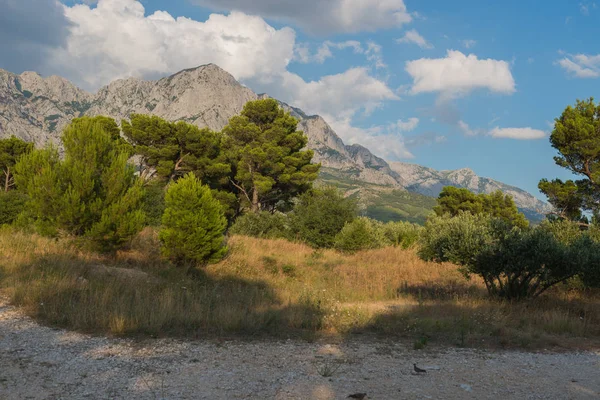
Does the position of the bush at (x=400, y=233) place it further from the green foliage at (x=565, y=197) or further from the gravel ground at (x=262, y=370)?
the gravel ground at (x=262, y=370)

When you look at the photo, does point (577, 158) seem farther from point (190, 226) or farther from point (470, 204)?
point (190, 226)

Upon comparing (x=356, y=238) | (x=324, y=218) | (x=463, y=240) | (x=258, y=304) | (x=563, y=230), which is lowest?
(x=258, y=304)

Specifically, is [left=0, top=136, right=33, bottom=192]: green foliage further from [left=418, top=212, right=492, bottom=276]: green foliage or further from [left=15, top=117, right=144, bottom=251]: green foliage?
[left=418, top=212, right=492, bottom=276]: green foliage

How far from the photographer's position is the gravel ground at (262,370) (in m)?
4.91

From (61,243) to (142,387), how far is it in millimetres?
11263

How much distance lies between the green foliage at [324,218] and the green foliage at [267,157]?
24.7 feet

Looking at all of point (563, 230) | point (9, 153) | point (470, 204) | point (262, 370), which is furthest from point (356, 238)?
point (9, 153)

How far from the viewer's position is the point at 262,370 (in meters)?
5.77

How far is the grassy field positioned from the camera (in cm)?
784

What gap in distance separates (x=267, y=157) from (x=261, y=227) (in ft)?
29.8

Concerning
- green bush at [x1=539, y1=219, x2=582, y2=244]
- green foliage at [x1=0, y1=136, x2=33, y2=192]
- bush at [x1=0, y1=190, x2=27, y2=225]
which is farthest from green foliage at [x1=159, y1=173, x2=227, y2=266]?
green foliage at [x1=0, y1=136, x2=33, y2=192]

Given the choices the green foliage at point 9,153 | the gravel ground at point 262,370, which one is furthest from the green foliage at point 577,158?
the green foliage at point 9,153

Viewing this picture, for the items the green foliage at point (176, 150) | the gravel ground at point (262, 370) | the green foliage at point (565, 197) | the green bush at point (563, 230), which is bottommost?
the gravel ground at point (262, 370)

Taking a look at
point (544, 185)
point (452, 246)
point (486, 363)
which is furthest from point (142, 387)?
point (544, 185)
